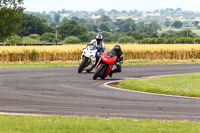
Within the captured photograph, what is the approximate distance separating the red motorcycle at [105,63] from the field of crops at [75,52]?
18614 millimetres

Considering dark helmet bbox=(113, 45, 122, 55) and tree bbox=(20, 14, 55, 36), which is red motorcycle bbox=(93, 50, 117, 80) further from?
tree bbox=(20, 14, 55, 36)

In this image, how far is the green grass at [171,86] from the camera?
17125 mm

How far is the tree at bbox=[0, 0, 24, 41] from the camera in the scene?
173 ft

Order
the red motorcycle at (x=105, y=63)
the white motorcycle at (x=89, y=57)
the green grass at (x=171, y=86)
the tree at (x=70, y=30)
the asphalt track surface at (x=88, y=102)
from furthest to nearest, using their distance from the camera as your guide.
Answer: the tree at (x=70, y=30) → the white motorcycle at (x=89, y=57) → the red motorcycle at (x=105, y=63) → the green grass at (x=171, y=86) → the asphalt track surface at (x=88, y=102)

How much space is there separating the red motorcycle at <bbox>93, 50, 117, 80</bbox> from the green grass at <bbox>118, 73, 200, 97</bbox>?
5.29ft

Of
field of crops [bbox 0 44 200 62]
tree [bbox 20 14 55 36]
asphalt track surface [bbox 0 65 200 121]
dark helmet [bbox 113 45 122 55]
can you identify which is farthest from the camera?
tree [bbox 20 14 55 36]

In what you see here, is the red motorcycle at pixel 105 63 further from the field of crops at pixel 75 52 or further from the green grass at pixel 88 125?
the field of crops at pixel 75 52

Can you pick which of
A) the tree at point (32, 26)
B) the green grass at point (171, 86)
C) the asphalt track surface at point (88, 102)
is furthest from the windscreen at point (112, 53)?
the tree at point (32, 26)

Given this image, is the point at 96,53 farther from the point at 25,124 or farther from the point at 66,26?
the point at 66,26

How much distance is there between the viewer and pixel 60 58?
134 ft

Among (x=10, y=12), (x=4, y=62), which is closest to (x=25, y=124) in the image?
(x=4, y=62)

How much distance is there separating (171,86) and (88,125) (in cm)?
954

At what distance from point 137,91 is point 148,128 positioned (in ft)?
27.6

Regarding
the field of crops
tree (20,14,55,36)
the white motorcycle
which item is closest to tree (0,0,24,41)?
the field of crops
